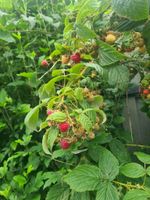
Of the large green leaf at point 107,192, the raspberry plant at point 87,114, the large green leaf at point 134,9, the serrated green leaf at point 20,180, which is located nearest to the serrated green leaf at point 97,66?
the raspberry plant at point 87,114

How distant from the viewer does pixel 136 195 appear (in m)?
0.76

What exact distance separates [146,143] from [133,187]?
0.91 meters

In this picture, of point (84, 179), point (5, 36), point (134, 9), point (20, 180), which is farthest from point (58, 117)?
point (5, 36)

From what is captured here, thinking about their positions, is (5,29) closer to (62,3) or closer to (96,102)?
(62,3)

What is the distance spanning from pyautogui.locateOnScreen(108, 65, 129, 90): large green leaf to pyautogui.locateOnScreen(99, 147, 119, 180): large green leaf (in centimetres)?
17

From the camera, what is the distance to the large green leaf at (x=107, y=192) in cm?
76

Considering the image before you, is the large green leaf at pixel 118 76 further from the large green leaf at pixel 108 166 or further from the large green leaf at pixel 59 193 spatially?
the large green leaf at pixel 59 193

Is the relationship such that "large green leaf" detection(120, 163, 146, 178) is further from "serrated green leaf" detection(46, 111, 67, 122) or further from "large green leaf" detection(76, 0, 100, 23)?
"large green leaf" detection(76, 0, 100, 23)

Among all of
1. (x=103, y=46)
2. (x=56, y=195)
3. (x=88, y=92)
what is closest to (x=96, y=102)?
(x=88, y=92)

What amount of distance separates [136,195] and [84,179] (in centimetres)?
12

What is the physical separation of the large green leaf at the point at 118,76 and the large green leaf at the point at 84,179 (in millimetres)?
208

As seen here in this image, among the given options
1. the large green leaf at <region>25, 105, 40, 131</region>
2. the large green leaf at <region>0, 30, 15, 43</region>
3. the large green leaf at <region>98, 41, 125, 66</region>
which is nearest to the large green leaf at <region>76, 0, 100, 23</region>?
the large green leaf at <region>98, 41, 125, 66</region>

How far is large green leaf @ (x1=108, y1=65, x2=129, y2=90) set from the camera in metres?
0.85

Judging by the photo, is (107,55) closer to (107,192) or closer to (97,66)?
(97,66)
